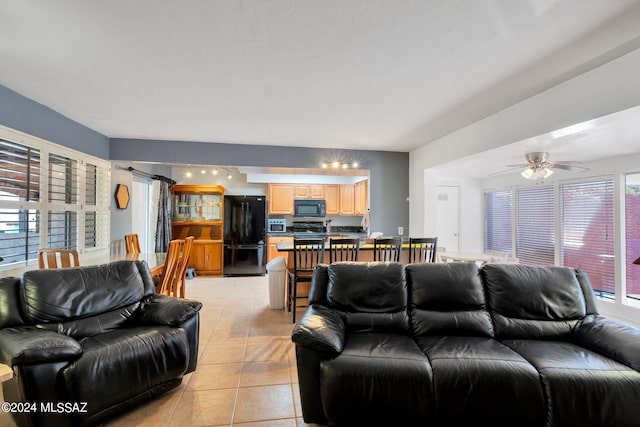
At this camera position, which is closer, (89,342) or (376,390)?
(376,390)

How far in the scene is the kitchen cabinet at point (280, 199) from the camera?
6852 millimetres

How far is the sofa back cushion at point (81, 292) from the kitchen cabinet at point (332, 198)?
4987mm

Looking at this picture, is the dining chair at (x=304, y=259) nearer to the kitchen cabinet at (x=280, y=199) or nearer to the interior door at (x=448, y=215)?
the kitchen cabinet at (x=280, y=199)

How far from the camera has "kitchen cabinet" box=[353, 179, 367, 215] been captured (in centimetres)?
660

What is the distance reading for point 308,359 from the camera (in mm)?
1704

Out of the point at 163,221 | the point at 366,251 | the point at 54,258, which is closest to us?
the point at 54,258

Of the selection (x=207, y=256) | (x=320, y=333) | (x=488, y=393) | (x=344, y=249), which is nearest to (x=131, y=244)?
(x=207, y=256)

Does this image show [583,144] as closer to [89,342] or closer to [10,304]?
[89,342]

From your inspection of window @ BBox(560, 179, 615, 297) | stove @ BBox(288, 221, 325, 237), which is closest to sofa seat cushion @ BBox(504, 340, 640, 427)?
window @ BBox(560, 179, 615, 297)

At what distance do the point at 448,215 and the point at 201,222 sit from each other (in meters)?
5.64

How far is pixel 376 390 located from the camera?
157 centimetres

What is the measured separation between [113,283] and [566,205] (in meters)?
6.49

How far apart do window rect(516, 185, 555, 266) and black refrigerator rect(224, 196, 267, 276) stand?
540 centimetres

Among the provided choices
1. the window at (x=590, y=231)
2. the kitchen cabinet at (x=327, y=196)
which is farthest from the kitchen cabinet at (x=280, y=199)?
the window at (x=590, y=231)
